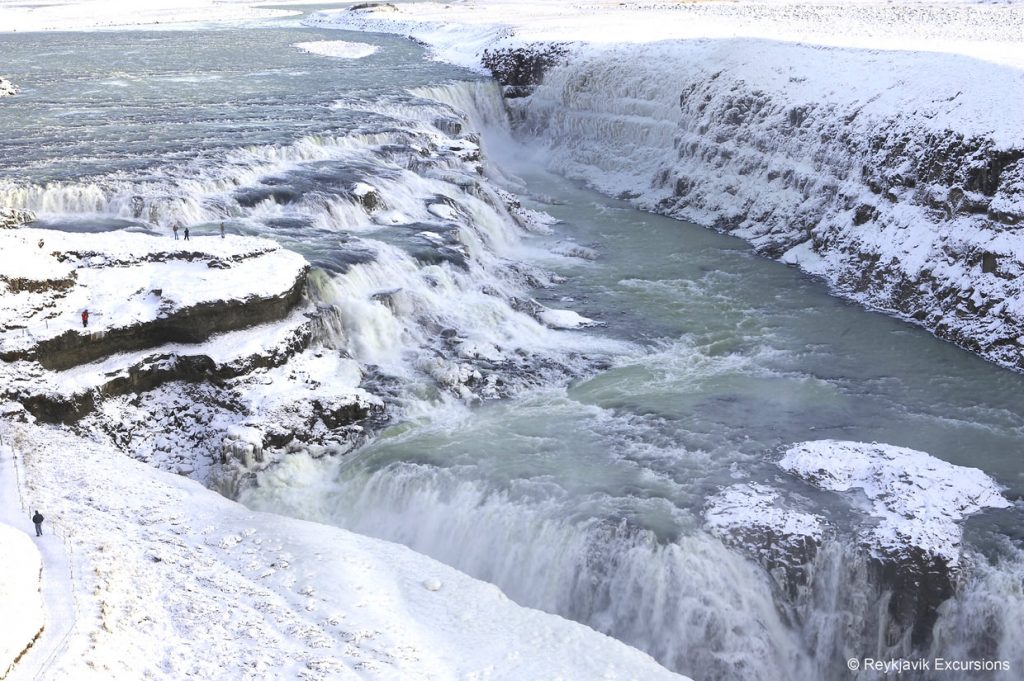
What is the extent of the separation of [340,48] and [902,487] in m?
46.9

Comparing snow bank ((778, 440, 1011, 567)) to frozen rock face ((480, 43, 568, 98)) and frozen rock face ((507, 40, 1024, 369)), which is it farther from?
frozen rock face ((480, 43, 568, 98))

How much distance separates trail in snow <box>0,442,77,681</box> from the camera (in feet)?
36.2

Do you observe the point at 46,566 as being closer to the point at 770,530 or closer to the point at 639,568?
the point at 639,568

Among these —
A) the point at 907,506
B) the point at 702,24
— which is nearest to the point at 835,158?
the point at 907,506

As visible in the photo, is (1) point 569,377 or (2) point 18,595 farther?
(1) point 569,377

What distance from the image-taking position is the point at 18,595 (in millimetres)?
11805

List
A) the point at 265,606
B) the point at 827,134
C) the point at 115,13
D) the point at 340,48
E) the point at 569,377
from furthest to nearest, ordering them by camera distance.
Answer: the point at 115,13
the point at 340,48
the point at 827,134
the point at 569,377
the point at 265,606

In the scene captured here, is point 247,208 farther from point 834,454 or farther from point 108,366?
point 834,454

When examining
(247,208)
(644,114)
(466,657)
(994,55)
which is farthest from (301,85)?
(466,657)

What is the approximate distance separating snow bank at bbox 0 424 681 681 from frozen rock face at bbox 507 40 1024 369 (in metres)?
14.7

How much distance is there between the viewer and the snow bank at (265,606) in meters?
12.2

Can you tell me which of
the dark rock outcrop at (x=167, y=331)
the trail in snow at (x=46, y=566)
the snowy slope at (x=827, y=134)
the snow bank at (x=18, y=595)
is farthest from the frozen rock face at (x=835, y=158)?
the snow bank at (x=18, y=595)

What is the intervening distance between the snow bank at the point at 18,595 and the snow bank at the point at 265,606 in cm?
47

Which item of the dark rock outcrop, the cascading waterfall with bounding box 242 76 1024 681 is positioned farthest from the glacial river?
the dark rock outcrop
